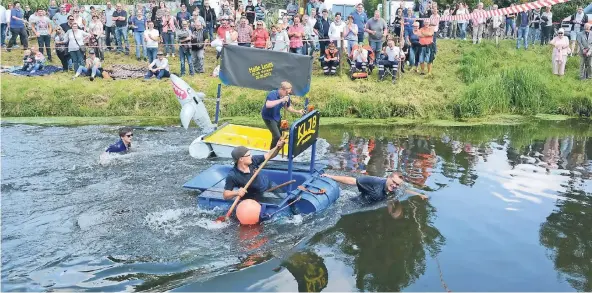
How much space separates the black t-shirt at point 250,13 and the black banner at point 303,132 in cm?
1486

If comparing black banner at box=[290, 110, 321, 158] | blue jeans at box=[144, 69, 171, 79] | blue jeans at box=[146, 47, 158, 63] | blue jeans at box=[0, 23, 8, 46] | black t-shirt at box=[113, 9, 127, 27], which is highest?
black t-shirt at box=[113, 9, 127, 27]

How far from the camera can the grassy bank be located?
20406mm

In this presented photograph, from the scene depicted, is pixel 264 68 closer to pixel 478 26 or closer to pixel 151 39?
pixel 151 39

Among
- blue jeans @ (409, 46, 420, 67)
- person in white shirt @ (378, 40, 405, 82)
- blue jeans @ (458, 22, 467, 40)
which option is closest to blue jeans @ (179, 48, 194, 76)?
person in white shirt @ (378, 40, 405, 82)

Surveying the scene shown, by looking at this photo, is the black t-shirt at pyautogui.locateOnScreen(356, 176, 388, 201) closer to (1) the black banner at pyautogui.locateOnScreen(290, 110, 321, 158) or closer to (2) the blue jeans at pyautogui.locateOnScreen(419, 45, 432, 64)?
(1) the black banner at pyautogui.locateOnScreen(290, 110, 321, 158)

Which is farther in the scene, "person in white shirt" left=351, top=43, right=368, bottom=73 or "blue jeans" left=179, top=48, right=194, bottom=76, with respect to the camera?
"blue jeans" left=179, top=48, right=194, bottom=76

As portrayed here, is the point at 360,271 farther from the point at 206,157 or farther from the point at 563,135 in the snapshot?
the point at 563,135

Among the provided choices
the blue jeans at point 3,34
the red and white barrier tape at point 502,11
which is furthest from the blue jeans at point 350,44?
the blue jeans at point 3,34

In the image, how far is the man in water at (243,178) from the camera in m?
10.9

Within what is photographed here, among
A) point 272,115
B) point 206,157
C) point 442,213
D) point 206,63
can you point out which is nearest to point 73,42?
point 206,63

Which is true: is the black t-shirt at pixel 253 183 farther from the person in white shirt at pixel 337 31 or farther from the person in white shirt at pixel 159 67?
the person in white shirt at pixel 337 31

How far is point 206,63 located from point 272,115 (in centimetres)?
1152

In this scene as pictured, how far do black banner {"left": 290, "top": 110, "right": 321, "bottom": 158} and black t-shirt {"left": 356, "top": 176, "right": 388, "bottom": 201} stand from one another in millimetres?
1304

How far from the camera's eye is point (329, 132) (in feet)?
60.7
